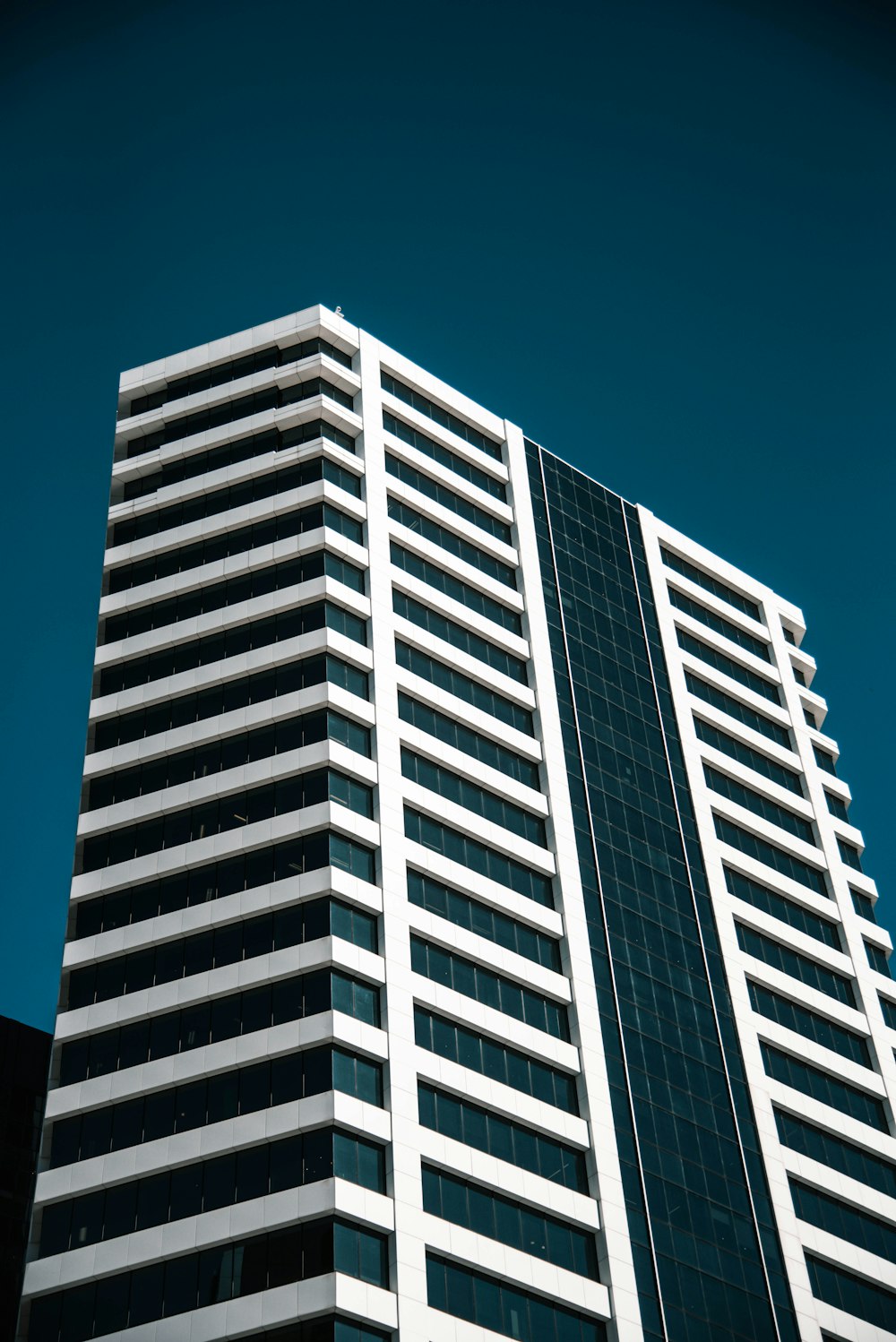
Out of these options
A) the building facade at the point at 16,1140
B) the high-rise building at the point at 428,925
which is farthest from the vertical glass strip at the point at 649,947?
the building facade at the point at 16,1140

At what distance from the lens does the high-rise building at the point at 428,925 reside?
75.6 m

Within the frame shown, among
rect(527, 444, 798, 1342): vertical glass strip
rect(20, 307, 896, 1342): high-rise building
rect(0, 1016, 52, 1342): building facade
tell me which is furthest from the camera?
rect(0, 1016, 52, 1342): building facade

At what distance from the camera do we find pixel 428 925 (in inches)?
3349

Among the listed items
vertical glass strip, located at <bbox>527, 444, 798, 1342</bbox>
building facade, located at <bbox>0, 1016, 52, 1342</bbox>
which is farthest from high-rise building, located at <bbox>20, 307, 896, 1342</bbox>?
building facade, located at <bbox>0, 1016, 52, 1342</bbox>

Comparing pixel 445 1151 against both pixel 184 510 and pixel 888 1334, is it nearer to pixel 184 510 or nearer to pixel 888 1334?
pixel 888 1334

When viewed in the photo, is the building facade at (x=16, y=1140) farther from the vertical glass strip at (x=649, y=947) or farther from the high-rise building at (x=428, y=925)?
the vertical glass strip at (x=649, y=947)

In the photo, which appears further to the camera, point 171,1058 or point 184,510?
point 184,510

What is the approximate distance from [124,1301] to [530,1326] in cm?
1642

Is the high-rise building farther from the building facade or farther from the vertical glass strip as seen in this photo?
the building facade

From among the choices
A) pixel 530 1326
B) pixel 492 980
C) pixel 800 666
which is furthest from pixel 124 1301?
pixel 800 666

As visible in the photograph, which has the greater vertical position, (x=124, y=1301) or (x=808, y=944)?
(x=808, y=944)

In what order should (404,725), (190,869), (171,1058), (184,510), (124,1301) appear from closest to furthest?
(124,1301), (171,1058), (190,869), (404,725), (184,510)

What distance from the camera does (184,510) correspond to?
10194 cm

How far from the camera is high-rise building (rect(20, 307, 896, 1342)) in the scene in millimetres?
75562
